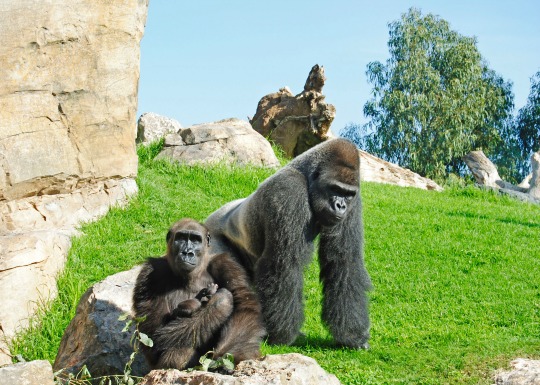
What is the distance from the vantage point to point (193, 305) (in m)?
4.59

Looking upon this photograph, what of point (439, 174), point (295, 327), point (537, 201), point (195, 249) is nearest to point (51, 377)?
point (195, 249)

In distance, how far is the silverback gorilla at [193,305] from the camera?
452 cm

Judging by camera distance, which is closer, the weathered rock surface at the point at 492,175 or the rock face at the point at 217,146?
the rock face at the point at 217,146

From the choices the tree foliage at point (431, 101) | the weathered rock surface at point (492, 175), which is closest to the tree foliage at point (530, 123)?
the tree foliage at point (431, 101)

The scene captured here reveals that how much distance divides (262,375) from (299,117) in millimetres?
10323

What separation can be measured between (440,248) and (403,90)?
64.7 feet

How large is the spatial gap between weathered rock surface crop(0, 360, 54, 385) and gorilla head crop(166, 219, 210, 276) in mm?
1099

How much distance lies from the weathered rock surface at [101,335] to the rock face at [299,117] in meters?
7.94

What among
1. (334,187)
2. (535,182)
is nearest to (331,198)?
(334,187)

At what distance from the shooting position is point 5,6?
823 centimetres

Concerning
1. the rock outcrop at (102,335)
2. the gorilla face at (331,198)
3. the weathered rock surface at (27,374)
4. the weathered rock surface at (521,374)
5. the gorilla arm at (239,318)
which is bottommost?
the rock outcrop at (102,335)

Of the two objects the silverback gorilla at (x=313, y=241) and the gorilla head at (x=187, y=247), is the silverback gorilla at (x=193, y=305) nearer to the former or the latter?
the gorilla head at (x=187, y=247)

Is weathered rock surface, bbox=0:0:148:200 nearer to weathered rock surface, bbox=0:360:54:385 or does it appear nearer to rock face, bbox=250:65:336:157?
weathered rock surface, bbox=0:360:54:385

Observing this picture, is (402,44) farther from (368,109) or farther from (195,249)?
(195,249)
